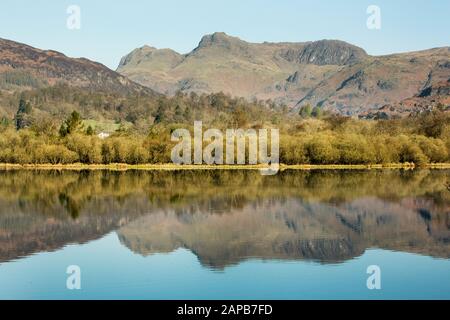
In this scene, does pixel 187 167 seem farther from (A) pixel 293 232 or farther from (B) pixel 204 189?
(A) pixel 293 232

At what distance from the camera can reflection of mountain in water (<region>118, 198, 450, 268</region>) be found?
3450 centimetres

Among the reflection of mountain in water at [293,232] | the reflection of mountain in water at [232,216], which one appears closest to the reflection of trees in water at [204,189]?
the reflection of mountain in water at [232,216]

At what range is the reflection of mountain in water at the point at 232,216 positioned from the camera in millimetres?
36094

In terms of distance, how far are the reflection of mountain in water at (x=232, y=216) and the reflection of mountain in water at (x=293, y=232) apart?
0.07 metres

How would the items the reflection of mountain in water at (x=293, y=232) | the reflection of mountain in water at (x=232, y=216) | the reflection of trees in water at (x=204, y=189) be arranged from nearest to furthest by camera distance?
the reflection of mountain in water at (x=293, y=232)
the reflection of mountain in water at (x=232, y=216)
the reflection of trees in water at (x=204, y=189)

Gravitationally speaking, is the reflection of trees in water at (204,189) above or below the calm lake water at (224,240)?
above

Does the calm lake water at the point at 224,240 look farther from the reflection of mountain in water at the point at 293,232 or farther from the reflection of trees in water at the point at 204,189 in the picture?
the reflection of trees in water at the point at 204,189

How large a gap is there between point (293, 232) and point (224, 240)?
5170mm

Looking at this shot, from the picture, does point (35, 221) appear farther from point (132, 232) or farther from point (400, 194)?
point (400, 194)

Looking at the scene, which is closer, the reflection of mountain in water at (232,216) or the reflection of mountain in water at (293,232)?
the reflection of mountain in water at (293,232)

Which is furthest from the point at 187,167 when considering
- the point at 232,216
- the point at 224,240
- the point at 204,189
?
the point at 224,240

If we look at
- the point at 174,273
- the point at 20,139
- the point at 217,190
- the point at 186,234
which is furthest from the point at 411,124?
the point at 174,273

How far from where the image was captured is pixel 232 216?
48.4 metres

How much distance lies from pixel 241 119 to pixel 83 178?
364ft
